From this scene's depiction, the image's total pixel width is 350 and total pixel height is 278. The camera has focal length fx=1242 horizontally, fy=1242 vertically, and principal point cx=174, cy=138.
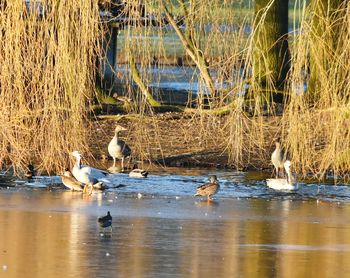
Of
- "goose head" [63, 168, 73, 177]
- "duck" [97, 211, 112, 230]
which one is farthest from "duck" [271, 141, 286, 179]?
"duck" [97, 211, 112, 230]

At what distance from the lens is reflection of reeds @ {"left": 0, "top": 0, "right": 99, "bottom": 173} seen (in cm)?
1571

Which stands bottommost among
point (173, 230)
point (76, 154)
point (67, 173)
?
point (173, 230)

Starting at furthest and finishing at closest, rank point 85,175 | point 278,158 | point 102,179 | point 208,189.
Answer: point 278,158 → point 102,179 → point 85,175 → point 208,189

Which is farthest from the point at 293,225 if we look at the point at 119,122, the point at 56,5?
the point at 119,122

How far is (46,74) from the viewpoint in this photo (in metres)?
16.0

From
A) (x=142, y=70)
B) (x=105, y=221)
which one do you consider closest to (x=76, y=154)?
(x=142, y=70)

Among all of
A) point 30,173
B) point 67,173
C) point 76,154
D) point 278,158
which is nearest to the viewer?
point 76,154

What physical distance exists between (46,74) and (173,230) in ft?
9.26

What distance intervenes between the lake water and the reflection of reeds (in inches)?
36.0

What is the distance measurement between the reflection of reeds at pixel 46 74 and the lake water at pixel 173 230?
0.91 meters

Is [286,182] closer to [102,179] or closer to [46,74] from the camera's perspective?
[102,179]

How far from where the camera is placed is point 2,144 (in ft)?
55.4

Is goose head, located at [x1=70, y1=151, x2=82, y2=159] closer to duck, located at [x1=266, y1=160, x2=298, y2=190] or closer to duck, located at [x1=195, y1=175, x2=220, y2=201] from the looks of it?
duck, located at [x1=195, y1=175, x2=220, y2=201]

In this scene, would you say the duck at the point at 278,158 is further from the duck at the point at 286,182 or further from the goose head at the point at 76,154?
the goose head at the point at 76,154
